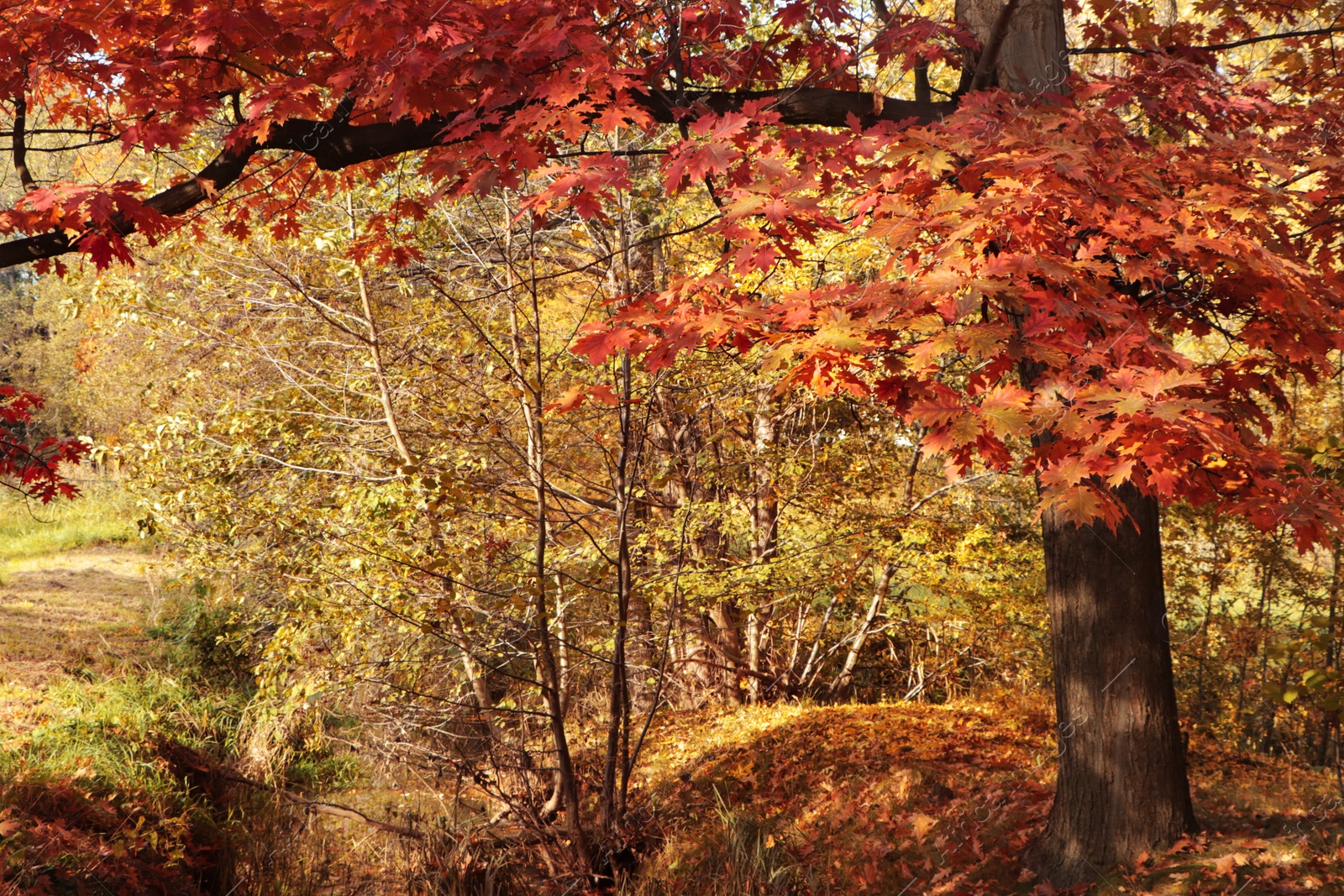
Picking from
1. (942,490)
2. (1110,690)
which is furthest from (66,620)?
(1110,690)

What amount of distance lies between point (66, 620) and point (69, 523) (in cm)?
561

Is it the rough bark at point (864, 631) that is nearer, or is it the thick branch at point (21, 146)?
the thick branch at point (21, 146)

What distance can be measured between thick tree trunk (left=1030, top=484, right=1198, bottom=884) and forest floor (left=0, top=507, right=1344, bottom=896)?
16cm

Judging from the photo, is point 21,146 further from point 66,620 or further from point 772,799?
point 66,620

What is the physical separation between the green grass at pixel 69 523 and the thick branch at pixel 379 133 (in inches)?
399

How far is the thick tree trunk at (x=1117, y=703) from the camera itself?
153 inches

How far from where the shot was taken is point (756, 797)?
22.0 ft

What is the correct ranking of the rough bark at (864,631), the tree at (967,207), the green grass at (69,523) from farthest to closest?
the green grass at (69,523)
the rough bark at (864,631)
the tree at (967,207)

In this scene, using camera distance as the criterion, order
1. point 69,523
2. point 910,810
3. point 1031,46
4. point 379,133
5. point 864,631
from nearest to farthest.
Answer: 1. point 379,133
2. point 1031,46
3. point 910,810
4. point 864,631
5. point 69,523

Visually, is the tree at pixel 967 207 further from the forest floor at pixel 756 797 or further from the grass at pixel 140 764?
the grass at pixel 140 764

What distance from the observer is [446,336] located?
7.62m

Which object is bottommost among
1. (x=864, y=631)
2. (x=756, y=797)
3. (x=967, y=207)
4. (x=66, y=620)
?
(x=756, y=797)

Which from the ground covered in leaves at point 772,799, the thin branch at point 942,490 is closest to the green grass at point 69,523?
the ground covered in leaves at point 772,799

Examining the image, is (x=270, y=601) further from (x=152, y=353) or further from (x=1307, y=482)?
(x=1307, y=482)
